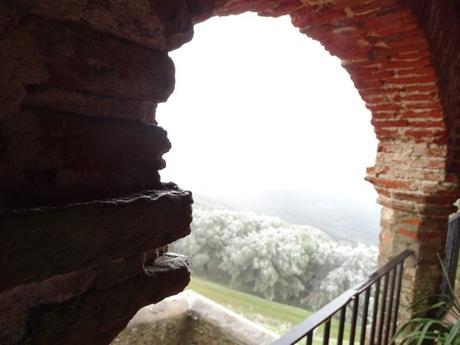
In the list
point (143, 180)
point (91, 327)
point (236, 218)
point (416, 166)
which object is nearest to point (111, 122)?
point (143, 180)

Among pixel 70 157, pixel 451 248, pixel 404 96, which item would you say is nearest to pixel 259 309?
pixel 451 248

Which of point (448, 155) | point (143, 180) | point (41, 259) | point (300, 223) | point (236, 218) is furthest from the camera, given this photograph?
point (300, 223)

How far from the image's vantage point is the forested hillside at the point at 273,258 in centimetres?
852

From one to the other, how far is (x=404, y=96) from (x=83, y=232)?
2701mm

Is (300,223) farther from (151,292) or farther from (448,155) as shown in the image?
(151,292)

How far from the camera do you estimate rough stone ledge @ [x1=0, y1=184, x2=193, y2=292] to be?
545 millimetres

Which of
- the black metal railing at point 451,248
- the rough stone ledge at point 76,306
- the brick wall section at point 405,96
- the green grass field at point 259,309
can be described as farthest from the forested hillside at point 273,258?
the rough stone ledge at point 76,306

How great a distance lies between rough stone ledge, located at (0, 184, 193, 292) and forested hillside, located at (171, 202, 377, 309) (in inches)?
319

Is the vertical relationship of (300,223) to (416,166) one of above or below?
below

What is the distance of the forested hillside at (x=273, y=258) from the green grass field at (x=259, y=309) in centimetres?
59

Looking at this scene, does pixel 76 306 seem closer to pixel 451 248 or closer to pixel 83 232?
pixel 83 232

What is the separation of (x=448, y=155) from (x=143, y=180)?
9.22 feet

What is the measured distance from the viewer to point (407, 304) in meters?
3.17

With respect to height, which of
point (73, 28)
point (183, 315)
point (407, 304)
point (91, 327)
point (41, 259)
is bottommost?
point (183, 315)
